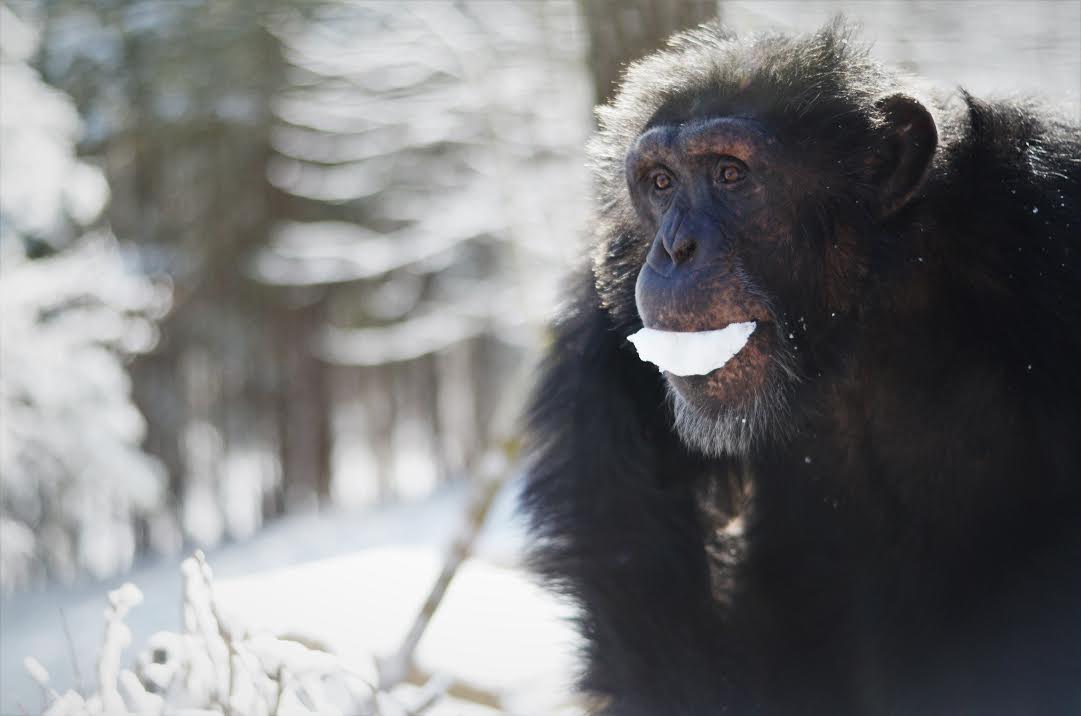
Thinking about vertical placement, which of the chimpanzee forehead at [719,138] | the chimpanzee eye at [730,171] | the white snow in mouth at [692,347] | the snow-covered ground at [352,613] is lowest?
the snow-covered ground at [352,613]

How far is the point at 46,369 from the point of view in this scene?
194 inches

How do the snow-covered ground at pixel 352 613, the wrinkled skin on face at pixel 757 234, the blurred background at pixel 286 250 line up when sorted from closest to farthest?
1. the wrinkled skin on face at pixel 757 234
2. the snow-covered ground at pixel 352 613
3. the blurred background at pixel 286 250

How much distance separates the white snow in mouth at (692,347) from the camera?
325 centimetres

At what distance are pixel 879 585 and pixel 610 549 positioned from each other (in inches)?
36.1

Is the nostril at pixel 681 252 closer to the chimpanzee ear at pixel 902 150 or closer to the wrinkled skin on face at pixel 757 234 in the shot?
the wrinkled skin on face at pixel 757 234

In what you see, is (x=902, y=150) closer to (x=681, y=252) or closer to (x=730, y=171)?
(x=730, y=171)

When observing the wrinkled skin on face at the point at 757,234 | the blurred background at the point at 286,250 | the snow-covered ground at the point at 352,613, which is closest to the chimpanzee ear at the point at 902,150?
the wrinkled skin on face at the point at 757,234

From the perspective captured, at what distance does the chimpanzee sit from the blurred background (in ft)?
2.00

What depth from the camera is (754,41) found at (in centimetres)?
379

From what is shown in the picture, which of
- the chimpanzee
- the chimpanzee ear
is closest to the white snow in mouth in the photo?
the chimpanzee

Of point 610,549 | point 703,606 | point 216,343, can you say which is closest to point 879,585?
point 703,606

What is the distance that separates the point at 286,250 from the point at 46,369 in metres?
5.59

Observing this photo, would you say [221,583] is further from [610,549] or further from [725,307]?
[725,307]

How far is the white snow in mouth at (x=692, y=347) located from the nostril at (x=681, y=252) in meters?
0.22
